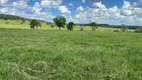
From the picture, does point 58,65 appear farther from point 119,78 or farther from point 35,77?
point 119,78

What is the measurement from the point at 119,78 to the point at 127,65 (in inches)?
76.9

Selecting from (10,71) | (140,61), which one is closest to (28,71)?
(10,71)

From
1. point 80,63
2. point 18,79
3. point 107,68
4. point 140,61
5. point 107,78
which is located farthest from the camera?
point 140,61

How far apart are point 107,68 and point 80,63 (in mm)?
1224

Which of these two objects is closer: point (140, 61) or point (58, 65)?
point (58, 65)

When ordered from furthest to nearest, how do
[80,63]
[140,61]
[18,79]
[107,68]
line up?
[140,61], [80,63], [107,68], [18,79]

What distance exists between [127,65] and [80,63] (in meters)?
2.06

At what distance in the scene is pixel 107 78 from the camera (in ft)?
25.2

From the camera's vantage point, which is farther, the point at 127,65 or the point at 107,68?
the point at 127,65

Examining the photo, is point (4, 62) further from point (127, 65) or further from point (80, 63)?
point (127, 65)

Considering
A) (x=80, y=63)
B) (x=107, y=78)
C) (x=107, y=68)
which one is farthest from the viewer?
(x=80, y=63)

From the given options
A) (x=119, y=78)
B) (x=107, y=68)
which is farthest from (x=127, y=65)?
(x=119, y=78)

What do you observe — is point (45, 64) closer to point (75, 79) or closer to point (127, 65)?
point (75, 79)

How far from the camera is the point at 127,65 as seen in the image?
9.42m
